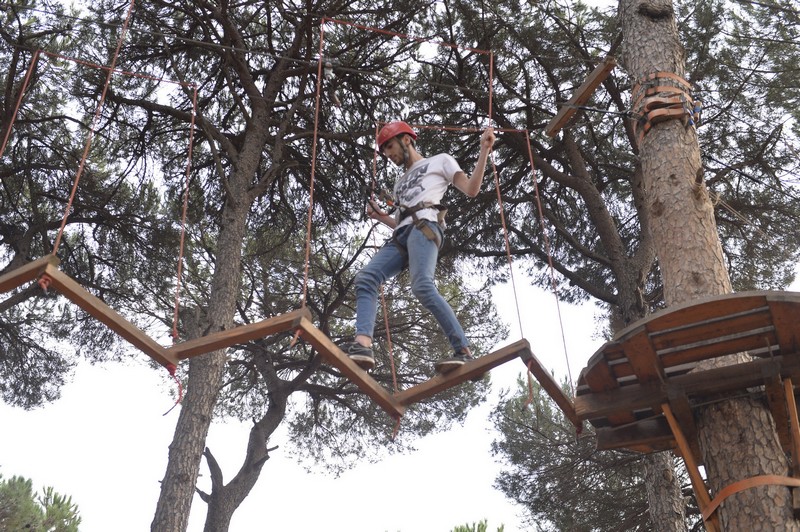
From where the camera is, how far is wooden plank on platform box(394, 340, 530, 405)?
11.7ft


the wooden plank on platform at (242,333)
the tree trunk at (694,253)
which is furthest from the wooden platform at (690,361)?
the wooden plank on platform at (242,333)

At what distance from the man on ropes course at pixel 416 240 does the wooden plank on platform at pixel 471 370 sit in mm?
41

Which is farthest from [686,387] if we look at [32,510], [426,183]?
[32,510]

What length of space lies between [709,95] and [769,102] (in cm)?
59

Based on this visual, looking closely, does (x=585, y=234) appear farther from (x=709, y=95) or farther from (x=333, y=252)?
(x=333, y=252)

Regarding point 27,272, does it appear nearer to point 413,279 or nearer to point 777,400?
point 413,279

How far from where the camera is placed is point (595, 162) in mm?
8578

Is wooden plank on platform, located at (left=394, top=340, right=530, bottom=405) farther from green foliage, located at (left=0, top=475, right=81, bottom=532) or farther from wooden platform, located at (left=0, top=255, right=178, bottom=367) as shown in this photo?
green foliage, located at (left=0, top=475, right=81, bottom=532)

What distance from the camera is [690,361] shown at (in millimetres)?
3584

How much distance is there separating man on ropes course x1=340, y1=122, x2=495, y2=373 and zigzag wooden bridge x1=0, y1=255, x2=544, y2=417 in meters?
0.10

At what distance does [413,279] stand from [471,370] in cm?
55

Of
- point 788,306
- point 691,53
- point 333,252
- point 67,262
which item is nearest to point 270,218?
point 333,252

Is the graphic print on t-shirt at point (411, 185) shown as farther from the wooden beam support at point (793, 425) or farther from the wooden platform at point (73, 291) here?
the wooden beam support at point (793, 425)

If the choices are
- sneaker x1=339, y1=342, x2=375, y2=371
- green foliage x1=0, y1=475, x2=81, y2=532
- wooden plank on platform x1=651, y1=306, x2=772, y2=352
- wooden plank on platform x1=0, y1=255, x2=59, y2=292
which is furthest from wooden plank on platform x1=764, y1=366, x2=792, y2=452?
green foliage x1=0, y1=475, x2=81, y2=532
